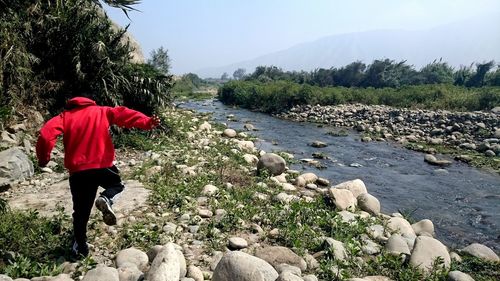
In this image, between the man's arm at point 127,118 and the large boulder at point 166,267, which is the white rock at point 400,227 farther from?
the man's arm at point 127,118

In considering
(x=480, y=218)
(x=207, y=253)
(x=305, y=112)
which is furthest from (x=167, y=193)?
(x=305, y=112)

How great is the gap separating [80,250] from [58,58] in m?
8.15

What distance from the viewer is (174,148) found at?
11516mm

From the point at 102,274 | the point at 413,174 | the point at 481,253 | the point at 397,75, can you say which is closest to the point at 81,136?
the point at 102,274

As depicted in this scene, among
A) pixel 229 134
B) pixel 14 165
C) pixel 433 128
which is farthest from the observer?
pixel 433 128

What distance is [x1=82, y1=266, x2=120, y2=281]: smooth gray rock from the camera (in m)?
4.04

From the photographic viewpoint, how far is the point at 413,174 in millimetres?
13469

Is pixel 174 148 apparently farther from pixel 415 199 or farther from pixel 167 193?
pixel 415 199

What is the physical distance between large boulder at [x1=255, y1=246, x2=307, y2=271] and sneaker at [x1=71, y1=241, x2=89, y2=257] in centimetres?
220

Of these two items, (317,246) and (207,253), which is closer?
(207,253)

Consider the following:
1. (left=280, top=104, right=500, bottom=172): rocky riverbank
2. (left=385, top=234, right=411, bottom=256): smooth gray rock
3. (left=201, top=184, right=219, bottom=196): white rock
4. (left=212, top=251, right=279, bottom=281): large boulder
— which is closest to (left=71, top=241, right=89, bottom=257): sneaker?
(left=212, top=251, right=279, bottom=281): large boulder

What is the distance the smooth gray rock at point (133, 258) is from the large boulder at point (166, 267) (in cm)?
44

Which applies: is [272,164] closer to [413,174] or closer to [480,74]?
[413,174]

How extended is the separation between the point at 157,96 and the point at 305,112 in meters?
19.1
